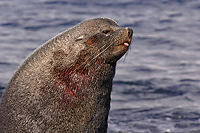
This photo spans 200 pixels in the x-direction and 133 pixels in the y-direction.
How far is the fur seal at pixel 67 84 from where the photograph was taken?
529 cm

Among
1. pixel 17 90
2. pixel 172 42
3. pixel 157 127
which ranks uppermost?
Result: pixel 172 42

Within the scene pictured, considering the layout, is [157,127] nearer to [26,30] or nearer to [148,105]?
[148,105]

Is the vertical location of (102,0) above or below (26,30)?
above

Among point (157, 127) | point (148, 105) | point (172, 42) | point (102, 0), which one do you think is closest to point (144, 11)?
point (102, 0)

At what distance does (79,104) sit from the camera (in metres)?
5.43

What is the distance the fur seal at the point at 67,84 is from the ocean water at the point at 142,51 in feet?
2.36

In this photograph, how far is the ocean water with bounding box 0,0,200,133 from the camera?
9.12 metres

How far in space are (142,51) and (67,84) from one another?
8729mm

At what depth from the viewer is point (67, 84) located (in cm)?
539

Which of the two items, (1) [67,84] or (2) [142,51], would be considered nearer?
(1) [67,84]

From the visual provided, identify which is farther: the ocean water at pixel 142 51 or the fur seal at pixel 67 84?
the ocean water at pixel 142 51

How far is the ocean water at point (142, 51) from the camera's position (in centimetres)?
912

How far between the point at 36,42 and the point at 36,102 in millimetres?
9409

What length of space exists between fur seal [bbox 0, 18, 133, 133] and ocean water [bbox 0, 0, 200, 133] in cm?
72
